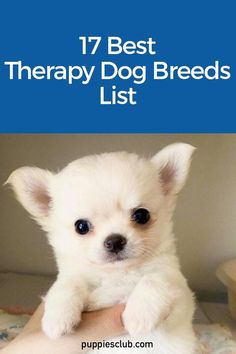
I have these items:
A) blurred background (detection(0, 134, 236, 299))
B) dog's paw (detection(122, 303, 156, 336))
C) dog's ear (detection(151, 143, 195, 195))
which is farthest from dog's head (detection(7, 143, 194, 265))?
Answer: blurred background (detection(0, 134, 236, 299))

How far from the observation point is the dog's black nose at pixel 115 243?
3.58 ft

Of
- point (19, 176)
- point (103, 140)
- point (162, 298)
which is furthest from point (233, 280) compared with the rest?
point (19, 176)

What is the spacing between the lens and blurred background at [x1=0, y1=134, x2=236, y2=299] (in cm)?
225

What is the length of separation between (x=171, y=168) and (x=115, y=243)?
345 mm

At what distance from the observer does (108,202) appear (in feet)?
3.67

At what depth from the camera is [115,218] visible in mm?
1126

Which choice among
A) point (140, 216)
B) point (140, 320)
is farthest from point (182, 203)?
point (140, 320)

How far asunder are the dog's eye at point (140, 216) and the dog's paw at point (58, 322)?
302mm

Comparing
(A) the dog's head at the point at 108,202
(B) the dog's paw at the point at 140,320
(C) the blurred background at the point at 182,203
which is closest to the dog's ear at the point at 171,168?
(A) the dog's head at the point at 108,202

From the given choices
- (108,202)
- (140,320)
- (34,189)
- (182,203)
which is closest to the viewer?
(140,320)

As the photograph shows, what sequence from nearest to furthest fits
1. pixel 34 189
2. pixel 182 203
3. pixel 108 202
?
pixel 108 202 < pixel 34 189 < pixel 182 203

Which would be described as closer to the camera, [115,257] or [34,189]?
[115,257]

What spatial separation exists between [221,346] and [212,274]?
65 cm

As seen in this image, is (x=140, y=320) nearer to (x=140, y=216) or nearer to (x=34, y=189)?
(x=140, y=216)
